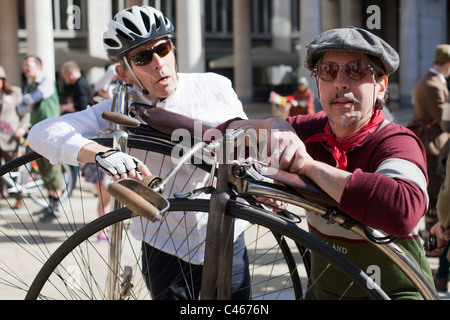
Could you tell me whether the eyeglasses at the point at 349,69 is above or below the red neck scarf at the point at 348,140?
above

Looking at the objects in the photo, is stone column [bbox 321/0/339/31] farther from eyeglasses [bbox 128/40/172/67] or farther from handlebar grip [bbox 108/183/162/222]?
handlebar grip [bbox 108/183/162/222]

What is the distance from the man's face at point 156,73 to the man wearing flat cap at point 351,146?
81 centimetres

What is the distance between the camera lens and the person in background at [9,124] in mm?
9781

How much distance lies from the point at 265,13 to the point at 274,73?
5916mm

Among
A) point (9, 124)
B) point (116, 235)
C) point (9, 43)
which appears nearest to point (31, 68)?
point (9, 124)

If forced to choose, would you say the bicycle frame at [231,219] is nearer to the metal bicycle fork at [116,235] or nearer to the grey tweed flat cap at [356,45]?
the grey tweed flat cap at [356,45]

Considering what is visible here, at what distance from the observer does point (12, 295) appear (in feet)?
15.0

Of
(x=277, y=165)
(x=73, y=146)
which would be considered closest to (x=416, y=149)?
(x=277, y=165)

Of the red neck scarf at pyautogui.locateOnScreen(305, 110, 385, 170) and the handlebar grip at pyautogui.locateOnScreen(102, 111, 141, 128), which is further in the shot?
the handlebar grip at pyautogui.locateOnScreen(102, 111, 141, 128)

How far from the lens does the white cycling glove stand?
2.36 meters

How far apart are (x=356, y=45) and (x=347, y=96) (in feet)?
0.61

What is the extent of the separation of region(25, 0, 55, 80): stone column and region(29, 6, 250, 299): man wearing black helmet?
1774 cm

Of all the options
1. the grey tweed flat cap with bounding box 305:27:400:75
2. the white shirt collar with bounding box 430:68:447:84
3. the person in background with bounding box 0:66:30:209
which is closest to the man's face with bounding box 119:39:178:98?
the grey tweed flat cap with bounding box 305:27:400:75

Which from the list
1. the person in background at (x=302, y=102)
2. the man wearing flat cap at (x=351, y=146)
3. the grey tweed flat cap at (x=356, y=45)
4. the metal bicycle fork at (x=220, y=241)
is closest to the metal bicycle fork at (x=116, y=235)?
the man wearing flat cap at (x=351, y=146)
